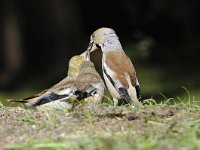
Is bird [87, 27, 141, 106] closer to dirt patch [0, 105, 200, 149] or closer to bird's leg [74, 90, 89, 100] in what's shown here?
bird's leg [74, 90, 89, 100]

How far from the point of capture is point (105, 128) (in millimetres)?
7211

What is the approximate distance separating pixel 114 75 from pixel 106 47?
28.4 inches

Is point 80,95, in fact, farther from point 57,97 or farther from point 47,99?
point 47,99

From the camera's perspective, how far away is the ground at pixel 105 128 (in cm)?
634

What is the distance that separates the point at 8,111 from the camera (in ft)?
28.3

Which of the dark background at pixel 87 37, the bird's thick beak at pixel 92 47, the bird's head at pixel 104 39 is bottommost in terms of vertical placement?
the dark background at pixel 87 37

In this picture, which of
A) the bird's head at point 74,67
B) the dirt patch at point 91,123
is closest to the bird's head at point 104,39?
the bird's head at point 74,67

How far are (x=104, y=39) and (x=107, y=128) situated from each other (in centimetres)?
308

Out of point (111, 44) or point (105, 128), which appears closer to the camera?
point (105, 128)

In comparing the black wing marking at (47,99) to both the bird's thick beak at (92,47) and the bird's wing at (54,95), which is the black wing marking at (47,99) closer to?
the bird's wing at (54,95)

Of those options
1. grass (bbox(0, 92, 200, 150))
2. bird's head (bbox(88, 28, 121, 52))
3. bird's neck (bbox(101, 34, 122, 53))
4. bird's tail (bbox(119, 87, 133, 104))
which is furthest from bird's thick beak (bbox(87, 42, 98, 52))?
grass (bbox(0, 92, 200, 150))

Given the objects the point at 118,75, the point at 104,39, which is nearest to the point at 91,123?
the point at 118,75

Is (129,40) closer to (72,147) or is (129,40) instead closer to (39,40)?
(39,40)

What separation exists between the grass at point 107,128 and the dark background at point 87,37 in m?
14.1
